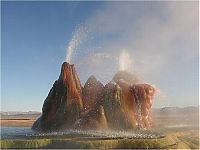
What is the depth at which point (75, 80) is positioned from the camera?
214ft

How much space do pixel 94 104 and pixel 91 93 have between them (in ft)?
7.56

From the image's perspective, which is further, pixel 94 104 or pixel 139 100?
pixel 139 100

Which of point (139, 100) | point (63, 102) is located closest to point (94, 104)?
point (63, 102)

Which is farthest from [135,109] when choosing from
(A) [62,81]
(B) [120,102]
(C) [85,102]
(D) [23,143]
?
(D) [23,143]

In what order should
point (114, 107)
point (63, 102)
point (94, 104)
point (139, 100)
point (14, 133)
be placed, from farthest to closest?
point (139, 100) < point (94, 104) < point (63, 102) < point (14, 133) < point (114, 107)

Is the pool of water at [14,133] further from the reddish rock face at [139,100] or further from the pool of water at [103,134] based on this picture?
the reddish rock face at [139,100]

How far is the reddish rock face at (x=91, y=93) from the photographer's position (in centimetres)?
6361

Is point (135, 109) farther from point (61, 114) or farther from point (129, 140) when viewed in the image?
point (129, 140)

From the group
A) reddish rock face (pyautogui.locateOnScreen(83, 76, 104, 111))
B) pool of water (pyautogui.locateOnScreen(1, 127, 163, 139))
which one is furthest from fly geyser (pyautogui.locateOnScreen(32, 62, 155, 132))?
pool of water (pyautogui.locateOnScreen(1, 127, 163, 139))

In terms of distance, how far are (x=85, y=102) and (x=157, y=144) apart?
19.1 meters

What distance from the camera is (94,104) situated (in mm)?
63281

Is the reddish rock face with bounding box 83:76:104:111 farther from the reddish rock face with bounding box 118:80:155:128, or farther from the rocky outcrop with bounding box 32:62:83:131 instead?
the reddish rock face with bounding box 118:80:155:128

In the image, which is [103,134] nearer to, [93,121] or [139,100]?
[93,121]

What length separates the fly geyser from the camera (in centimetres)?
6031
